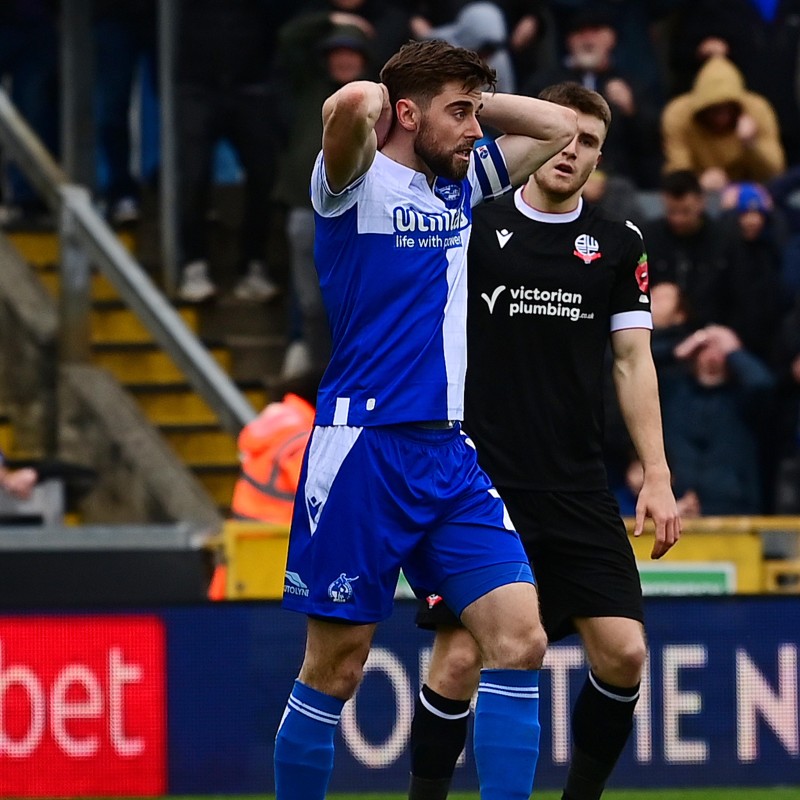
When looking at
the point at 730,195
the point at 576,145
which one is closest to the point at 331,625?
the point at 576,145

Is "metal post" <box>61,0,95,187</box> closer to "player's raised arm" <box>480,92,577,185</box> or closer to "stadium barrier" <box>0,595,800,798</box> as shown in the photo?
"stadium barrier" <box>0,595,800,798</box>

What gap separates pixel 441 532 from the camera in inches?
235

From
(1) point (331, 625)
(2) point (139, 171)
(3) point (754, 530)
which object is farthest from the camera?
(2) point (139, 171)

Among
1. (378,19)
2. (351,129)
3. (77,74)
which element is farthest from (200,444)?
(351,129)

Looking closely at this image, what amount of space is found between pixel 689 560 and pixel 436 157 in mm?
3765

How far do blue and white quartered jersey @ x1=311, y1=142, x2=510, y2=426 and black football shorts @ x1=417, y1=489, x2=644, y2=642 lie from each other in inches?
33.7

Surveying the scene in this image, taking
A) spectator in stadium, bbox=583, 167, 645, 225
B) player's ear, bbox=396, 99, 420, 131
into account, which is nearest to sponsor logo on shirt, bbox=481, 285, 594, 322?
player's ear, bbox=396, 99, 420, 131

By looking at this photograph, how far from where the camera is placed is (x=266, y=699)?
28.2 ft

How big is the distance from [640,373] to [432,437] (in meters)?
1.03

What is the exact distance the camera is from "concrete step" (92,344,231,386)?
12.4 meters

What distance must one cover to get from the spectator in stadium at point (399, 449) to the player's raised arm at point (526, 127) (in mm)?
176

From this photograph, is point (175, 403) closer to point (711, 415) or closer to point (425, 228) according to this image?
point (711, 415)

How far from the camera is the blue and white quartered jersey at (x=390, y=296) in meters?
5.88

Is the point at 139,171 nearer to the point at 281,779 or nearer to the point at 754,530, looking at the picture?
the point at 754,530
